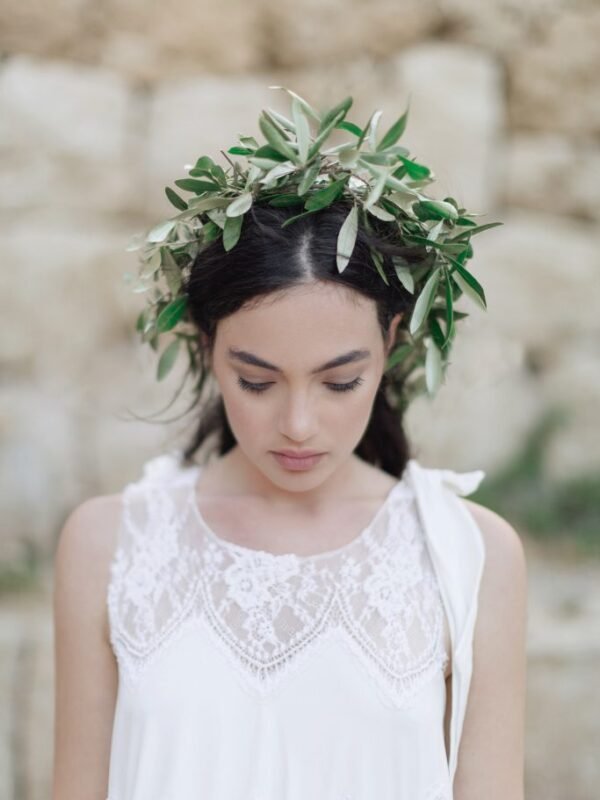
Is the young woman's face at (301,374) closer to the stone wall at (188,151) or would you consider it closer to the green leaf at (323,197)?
the green leaf at (323,197)

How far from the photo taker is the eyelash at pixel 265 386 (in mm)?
1701

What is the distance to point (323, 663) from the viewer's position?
5.87 ft

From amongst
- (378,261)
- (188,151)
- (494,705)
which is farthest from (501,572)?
(188,151)

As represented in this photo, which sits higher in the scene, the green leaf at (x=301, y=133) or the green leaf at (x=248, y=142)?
the green leaf at (x=248, y=142)

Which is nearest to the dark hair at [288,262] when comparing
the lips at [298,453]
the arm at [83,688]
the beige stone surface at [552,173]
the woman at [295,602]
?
the woman at [295,602]

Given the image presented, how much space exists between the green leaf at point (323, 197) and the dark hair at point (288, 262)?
4 cm

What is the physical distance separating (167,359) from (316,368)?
1.79 ft

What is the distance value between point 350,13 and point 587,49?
80 cm

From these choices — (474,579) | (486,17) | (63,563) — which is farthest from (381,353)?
(486,17)

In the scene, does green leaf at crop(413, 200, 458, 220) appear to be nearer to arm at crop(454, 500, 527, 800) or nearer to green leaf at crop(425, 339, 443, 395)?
green leaf at crop(425, 339, 443, 395)

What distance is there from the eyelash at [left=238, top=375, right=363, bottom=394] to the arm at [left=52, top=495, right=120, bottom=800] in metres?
0.47

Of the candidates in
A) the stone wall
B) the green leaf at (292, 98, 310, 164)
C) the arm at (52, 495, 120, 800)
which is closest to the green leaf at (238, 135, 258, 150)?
the green leaf at (292, 98, 310, 164)

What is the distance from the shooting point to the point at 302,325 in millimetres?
1637

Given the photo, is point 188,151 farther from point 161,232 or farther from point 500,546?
point 500,546
